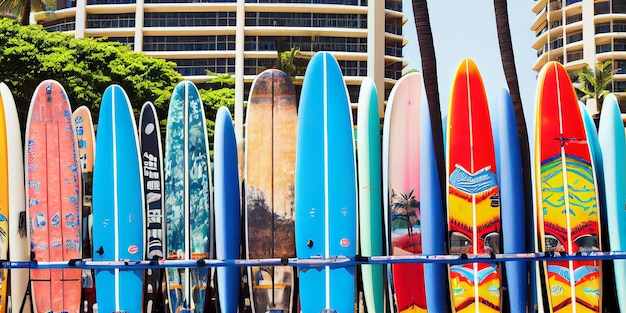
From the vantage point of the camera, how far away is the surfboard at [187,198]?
729 cm

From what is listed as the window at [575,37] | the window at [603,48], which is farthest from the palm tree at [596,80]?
the window at [575,37]

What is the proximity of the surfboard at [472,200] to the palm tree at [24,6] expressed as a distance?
23859mm

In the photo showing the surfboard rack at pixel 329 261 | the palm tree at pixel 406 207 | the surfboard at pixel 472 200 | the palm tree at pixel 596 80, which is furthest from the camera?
the palm tree at pixel 596 80

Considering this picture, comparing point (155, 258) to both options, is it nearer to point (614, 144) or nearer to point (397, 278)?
point (397, 278)

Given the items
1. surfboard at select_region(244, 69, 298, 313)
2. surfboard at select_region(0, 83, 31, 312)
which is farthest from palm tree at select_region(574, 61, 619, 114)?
surfboard at select_region(0, 83, 31, 312)

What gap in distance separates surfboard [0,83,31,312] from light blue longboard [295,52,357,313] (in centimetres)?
249

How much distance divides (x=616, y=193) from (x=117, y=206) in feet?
14.0

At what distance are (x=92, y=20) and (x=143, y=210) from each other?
154 ft

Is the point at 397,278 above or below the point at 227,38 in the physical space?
below

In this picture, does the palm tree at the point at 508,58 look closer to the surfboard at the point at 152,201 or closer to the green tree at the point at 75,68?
the surfboard at the point at 152,201

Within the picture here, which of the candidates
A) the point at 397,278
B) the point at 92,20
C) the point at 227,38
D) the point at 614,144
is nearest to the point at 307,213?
the point at 397,278

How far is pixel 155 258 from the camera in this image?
7.26 meters

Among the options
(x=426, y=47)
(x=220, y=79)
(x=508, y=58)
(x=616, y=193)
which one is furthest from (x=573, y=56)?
(x=616, y=193)

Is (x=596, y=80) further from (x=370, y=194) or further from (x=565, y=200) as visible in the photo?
(x=370, y=194)
